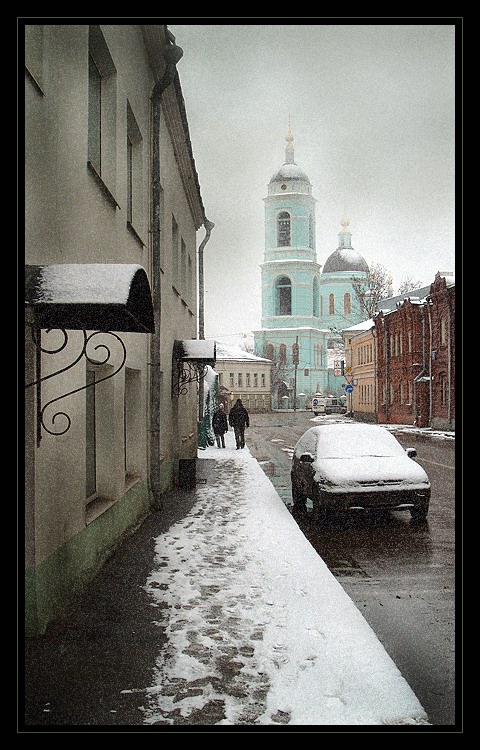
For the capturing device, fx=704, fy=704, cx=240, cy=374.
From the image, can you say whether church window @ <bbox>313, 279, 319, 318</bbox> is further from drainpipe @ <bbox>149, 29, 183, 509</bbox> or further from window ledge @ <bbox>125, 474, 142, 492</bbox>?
window ledge @ <bbox>125, 474, 142, 492</bbox>

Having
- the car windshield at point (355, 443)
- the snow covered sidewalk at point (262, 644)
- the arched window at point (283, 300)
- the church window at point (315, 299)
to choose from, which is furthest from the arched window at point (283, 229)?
the snow covered sidewalk at point (262, 644)

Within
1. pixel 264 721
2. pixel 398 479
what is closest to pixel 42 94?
pixel 264 721

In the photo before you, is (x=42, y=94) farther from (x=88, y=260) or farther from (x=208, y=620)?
(x=208, y=620)

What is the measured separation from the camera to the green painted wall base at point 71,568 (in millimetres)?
4230

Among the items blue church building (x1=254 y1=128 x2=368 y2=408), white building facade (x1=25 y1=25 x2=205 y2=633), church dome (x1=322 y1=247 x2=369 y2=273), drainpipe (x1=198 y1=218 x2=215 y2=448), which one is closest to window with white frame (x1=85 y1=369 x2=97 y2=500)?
white building facade (x1=25 y1=25 x2=205 y2=633)

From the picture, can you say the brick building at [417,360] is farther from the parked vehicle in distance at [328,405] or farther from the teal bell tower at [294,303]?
the parked vehicle in distance at [328,405]

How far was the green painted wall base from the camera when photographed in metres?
4.23

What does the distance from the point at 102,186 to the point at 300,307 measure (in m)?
37.0

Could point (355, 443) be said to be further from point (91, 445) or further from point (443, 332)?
point (443, 332)

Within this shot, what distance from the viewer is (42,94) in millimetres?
4395

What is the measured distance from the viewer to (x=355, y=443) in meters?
10.4

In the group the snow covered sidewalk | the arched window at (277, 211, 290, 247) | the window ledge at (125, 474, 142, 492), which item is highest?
the arched window at (277, 211, 290, 247)

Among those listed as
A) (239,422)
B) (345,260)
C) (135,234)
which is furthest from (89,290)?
(345,260)

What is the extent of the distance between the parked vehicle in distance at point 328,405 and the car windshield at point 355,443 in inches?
1608
